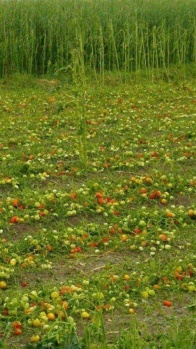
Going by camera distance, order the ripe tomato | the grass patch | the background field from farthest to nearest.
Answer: the background field, the ripe tomato, the grass patch

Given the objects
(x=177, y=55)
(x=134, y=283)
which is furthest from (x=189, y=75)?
(x=134, y=283)

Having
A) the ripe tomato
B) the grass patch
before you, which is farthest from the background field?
the ripe tomato

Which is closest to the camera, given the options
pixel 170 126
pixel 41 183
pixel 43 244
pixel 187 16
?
pixel 43 244

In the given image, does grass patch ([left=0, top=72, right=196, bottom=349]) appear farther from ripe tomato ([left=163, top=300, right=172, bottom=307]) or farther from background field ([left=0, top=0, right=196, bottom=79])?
background field ([left=0, top=0, right=196, bottom=79])

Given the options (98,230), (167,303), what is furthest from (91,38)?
(167,303)

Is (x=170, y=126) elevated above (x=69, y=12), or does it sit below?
below

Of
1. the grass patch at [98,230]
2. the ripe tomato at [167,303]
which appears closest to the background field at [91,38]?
the grass patch at [98,230]

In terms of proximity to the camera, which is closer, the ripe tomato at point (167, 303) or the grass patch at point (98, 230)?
the grass patch at point (98, 230)

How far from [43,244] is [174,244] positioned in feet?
3.83

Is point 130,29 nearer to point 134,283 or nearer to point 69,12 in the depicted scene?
point 69,12

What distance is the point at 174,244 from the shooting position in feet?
22.0

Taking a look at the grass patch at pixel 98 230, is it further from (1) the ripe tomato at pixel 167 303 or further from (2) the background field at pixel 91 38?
(2) the background field at pixel 91 38

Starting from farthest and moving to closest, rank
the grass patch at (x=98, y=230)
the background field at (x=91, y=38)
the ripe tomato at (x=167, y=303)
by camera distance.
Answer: the background field at (x=91, y=38) → the ripe tomato at (x=167, y=303) → the grass patch at (x=98, y=230)

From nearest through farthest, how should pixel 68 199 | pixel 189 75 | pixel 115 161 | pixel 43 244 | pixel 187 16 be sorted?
1. pixel 43 244
2. pixel 68 199
3. pixel 115 161
4. pixel 189 75
5. pixel 187 16
